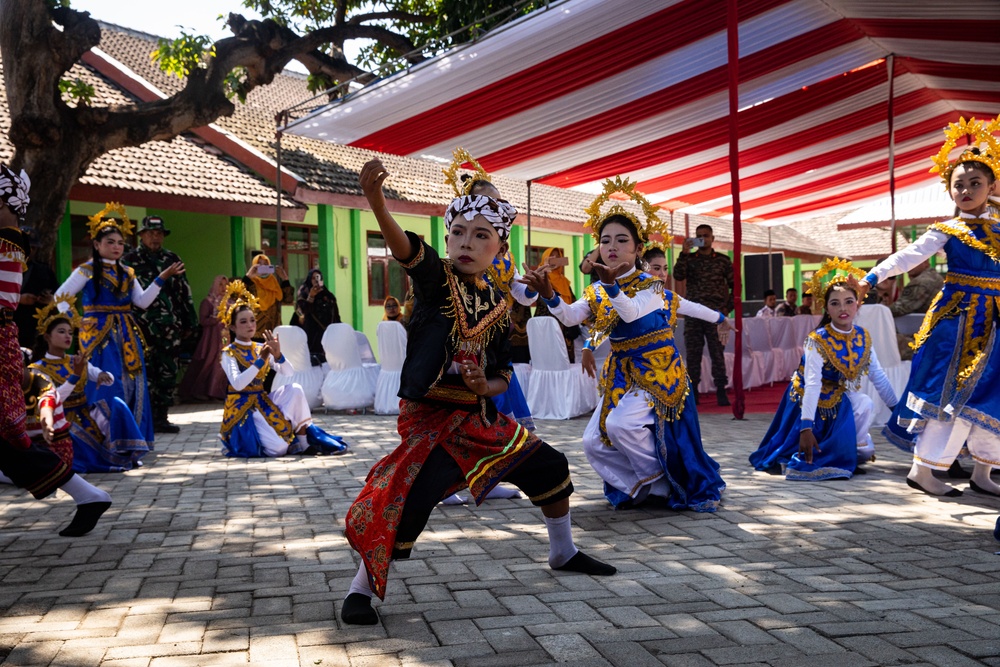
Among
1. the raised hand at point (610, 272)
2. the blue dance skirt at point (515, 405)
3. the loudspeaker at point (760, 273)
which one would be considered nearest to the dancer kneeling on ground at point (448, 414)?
the raised hand at point (610, 272)

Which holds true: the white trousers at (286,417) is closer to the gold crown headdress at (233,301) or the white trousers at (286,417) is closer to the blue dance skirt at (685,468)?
the gold crown headdress at (233,301)

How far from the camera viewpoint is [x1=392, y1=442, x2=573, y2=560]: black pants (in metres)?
3.29

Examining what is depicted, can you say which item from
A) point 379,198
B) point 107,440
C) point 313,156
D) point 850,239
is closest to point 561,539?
point 379,198

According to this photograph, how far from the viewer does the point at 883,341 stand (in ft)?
29.3

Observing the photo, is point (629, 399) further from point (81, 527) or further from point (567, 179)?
point (567, 179)

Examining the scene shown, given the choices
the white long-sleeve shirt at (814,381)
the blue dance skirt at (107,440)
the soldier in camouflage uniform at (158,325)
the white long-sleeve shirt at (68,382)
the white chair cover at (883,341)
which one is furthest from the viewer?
the soldier in camouflage uniform at (158,325)

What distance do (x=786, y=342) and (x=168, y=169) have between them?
9.46 meters

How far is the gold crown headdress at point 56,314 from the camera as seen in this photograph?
21.5 feet

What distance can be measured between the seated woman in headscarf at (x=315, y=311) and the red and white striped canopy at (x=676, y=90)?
2635 mm

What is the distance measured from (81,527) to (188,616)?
1736mm

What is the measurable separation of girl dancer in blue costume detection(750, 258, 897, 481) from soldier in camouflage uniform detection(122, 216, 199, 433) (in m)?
6.01

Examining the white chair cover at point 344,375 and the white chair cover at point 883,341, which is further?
the white chair cover at point 344,375

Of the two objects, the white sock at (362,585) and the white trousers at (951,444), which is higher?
the white trousers at (951,444)

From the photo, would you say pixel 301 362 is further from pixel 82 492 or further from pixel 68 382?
pixel 82 492
